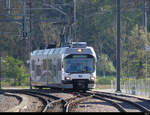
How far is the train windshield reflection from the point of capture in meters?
31.4

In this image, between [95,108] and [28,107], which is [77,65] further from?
[95,108]

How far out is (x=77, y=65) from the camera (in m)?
31.4

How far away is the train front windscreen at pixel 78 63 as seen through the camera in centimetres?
3138

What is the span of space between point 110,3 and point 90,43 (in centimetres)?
919

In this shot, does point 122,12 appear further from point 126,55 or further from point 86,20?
point 126,55

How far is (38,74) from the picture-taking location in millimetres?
37750

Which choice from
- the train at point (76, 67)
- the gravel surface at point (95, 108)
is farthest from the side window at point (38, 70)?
the gravel surface at point (95, 108)

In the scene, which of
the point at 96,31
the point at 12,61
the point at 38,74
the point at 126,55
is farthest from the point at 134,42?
the point at 96,31

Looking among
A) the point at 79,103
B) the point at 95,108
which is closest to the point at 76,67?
the point at 79,103

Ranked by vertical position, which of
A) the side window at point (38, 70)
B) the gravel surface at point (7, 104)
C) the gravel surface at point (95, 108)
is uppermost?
the side window at point (38, 70)

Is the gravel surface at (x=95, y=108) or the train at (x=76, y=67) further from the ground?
the train at (x=76, y=67)

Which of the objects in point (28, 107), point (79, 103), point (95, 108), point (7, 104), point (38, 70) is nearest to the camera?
point (95, 108)

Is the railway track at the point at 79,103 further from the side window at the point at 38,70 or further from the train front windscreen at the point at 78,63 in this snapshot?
the side window at the point at 38,70

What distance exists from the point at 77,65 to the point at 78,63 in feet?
0.48
